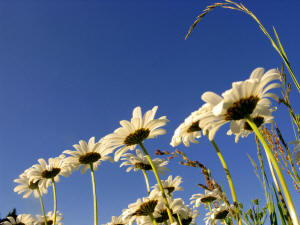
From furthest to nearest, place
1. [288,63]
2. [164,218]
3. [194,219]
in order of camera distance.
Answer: [194,219]
[164,218]
[288,63]

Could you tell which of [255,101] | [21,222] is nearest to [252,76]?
[255,101]

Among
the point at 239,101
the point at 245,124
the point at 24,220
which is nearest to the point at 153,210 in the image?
the point at 245,124

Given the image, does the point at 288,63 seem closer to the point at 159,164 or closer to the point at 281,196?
the point at 281,196

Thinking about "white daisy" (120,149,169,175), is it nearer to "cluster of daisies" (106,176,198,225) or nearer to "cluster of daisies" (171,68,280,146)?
"cluster of daisies" (106,176,198,225)

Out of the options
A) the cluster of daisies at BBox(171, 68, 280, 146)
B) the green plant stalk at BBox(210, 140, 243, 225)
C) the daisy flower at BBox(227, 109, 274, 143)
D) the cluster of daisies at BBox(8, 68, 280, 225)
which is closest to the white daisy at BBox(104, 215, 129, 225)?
the cluster of daisies at BBox(8, 68, 280, 225)

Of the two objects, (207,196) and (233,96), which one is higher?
(233,96)

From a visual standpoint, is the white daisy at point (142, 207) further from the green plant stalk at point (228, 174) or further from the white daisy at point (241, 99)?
the white daisy at point (241, 99)

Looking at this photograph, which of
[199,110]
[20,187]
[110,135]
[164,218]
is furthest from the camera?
[20,187]

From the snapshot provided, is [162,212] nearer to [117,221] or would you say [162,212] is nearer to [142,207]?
[142,207]
